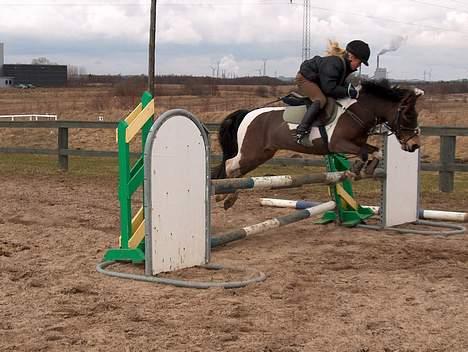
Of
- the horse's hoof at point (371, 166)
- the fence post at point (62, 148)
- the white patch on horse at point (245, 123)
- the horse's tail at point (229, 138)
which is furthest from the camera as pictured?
the fence post at point (62, 148)

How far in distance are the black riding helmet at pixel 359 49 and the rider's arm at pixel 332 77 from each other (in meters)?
0.17

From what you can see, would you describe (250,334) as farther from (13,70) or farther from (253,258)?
(13,70)

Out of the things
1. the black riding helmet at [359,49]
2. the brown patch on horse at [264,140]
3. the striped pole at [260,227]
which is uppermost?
the black riding helmet at [359,49]

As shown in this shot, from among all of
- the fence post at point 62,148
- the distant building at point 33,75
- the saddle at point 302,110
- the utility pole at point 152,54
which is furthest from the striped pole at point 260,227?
the distant building at point 33,75

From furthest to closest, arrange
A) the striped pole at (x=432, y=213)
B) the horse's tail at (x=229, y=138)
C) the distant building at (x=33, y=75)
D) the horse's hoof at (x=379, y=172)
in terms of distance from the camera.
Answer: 1. the distant building at (x=33, y=75)
2. the horse's tail at (x=229, y=138)
3. the striped pole at (x=432, y=213)
4. the horse's hoof at (x=379, y=172)

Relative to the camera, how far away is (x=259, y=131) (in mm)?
7715

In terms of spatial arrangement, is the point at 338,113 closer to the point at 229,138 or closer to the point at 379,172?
the point at 379,172

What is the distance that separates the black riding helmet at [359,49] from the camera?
270 inches

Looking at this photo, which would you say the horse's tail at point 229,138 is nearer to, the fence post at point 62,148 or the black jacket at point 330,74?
the black jacket at point 330,74

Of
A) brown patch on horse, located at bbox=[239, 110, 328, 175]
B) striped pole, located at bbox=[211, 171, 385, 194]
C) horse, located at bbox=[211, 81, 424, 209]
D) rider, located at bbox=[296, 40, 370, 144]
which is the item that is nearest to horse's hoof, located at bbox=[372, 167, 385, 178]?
striped pole, located at bbox=[211, 171, 385, 194]

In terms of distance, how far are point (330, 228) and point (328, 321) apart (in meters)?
3.58

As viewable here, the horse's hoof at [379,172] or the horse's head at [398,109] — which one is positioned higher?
the horse's head at [398,109]

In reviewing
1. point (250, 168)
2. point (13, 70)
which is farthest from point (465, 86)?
point (13, 70)

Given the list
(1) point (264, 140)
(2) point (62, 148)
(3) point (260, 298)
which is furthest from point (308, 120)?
(2) point (62, 148)
